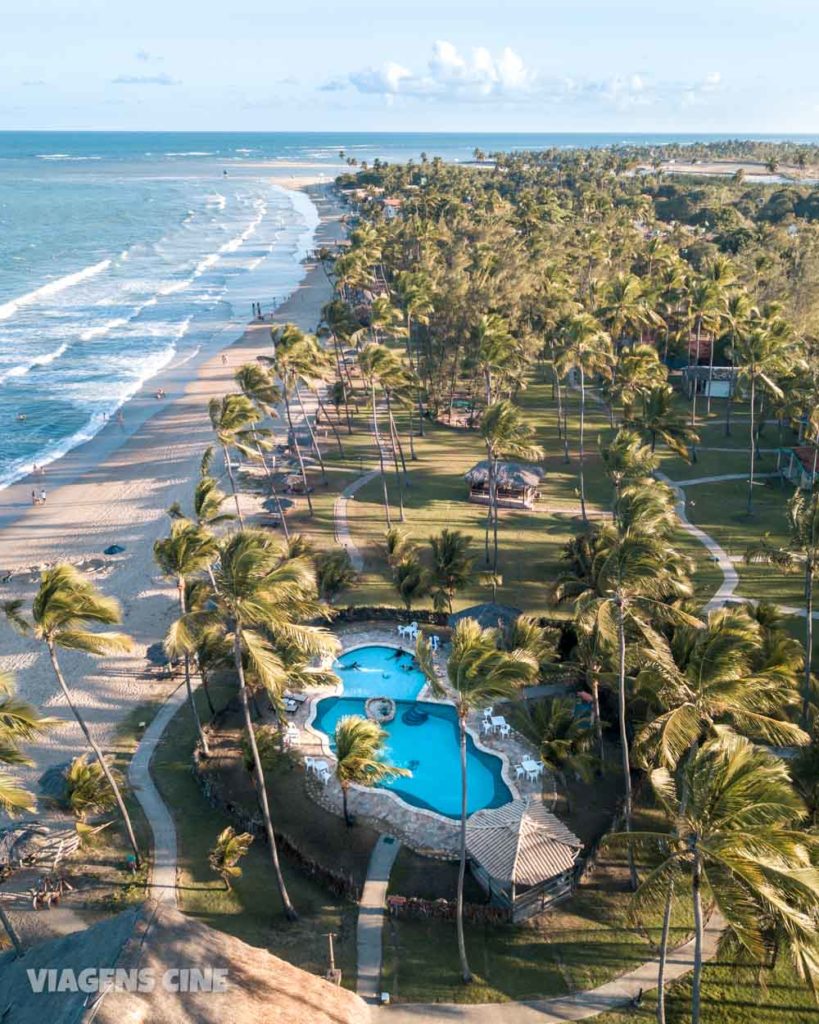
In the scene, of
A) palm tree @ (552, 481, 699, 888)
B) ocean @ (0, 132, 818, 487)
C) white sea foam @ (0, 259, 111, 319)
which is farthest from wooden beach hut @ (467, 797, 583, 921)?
white sea foam @ (0, 259, 111, 319)

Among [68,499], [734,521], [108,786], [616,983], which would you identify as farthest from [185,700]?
[734,521]

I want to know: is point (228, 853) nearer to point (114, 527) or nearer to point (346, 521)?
point (346, 521)

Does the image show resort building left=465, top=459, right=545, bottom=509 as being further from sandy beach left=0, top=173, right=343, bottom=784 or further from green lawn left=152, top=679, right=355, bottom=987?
green lawn left=152, top=679, right=355, bottom=987

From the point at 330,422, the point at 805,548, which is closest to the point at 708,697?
the point at 805,548

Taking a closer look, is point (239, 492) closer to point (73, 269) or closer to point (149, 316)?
→ point (149, 316)

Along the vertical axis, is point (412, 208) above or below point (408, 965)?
above

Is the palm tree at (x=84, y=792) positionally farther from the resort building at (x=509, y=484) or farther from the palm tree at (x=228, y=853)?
the resort building at (x=509, y=484)
